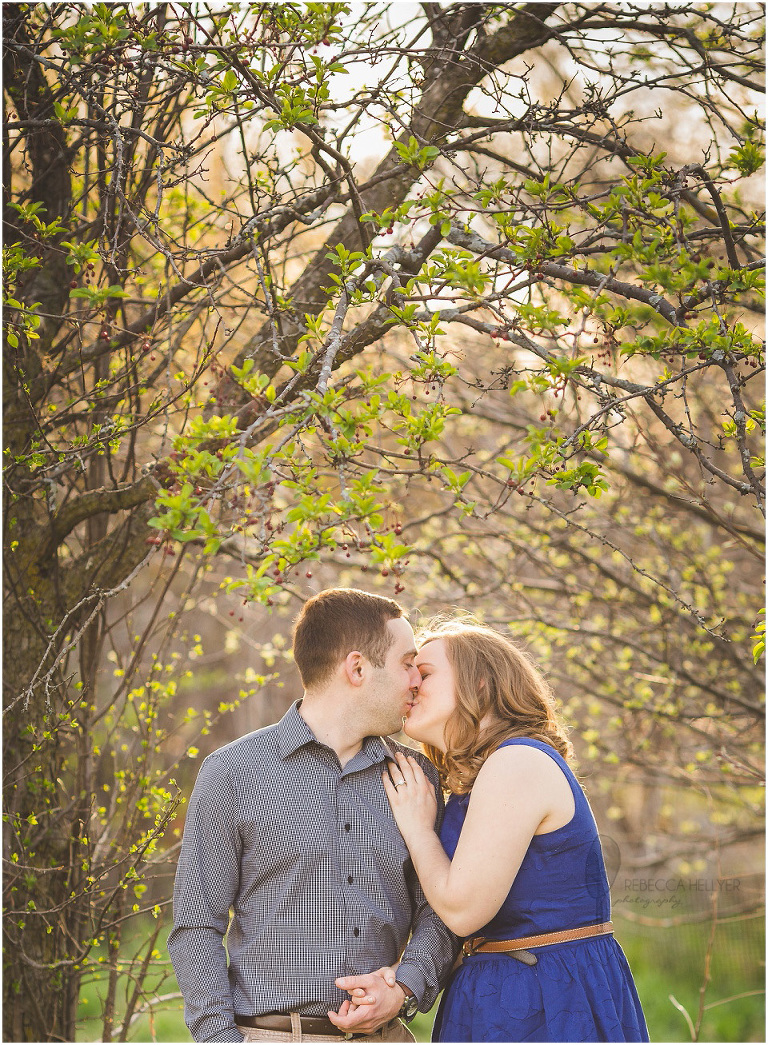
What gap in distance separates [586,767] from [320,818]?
12.2ft

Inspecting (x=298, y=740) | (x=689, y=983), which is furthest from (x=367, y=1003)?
(x=689, y=983)

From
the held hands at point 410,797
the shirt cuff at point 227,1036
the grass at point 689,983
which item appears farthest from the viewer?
the grass at point 689,983

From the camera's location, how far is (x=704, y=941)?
7.84m

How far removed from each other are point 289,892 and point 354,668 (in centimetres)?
50

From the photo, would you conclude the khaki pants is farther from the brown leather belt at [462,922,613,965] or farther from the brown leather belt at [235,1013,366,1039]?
the brown leather belt at [462,922,613,965]

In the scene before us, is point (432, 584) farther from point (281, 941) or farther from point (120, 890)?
point (281, 941)

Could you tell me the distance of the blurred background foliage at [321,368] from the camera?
1.86 metres

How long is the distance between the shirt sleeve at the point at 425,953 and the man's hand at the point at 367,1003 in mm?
35

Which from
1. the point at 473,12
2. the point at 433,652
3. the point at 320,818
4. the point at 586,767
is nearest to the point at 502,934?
the point at 320,818

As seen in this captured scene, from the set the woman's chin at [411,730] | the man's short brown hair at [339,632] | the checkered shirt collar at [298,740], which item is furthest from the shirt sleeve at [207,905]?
the woman's chin at [411,730]

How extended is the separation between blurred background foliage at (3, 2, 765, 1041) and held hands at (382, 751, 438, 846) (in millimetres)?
498

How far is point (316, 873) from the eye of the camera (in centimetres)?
193

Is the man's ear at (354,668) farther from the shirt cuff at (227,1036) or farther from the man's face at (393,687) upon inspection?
the shirt cuff at (227,1036)

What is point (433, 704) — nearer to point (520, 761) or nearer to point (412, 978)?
point (520, 761)
